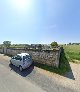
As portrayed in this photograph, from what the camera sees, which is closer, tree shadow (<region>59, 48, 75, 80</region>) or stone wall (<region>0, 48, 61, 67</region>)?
tree shadow (<region>59, 48, 75, 80</region>)

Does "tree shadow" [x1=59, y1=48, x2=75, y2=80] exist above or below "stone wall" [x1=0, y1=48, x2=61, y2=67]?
below

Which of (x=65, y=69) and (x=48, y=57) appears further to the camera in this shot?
(x=48, y=57)

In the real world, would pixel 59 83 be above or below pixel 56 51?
below

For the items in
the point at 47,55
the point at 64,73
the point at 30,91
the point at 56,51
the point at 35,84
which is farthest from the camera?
the point at 47,55

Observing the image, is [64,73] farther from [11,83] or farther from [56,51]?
[11,83]

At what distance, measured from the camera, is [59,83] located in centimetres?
981

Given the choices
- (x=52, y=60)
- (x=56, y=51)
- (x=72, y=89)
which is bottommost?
(x=72, y=89)

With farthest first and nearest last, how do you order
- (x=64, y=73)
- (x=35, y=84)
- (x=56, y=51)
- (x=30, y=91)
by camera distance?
(x=56, y=51)
(x=64, y=73)
(x=35, y=84)
(x=30, y=91)

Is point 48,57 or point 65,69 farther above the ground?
point 48,57

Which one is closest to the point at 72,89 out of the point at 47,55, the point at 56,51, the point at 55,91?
the point at 55,91

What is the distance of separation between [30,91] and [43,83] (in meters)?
1.73

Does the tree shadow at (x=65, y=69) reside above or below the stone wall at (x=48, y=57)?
below

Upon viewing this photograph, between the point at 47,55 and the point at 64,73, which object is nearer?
the point at 64,73

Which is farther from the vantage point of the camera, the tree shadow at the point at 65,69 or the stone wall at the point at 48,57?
the stone wall at the point at 48,57
